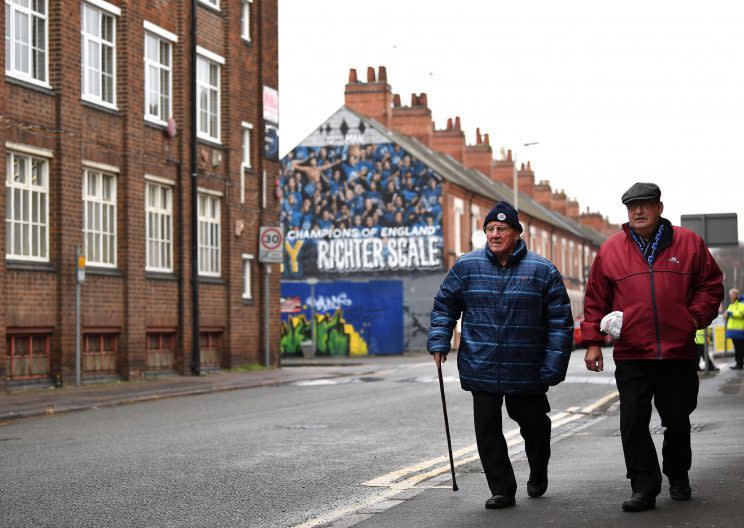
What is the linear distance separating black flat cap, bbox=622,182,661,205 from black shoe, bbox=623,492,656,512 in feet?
5.80

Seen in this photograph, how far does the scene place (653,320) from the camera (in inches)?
309

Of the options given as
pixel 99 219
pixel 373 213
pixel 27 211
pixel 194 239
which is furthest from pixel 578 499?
pixel 373 213

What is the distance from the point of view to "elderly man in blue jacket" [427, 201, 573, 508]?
26.5 ft

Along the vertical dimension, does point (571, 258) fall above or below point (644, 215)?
above

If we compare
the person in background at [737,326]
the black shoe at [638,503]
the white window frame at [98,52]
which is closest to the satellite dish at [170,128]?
the white window frame at [98,52]

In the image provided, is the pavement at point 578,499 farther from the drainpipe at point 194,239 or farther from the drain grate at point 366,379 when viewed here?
the drainpipe at point 194,239

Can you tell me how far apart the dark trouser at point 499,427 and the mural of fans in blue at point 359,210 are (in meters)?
46.9

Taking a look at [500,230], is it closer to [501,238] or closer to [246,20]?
[501,238]

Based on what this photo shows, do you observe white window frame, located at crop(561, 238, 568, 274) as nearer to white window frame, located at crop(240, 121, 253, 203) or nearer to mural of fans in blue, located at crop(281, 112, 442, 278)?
mural of fans in blue, located at crop(281, 112, 442, 278)

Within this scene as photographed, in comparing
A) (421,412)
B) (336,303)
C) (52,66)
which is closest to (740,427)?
(421,412)

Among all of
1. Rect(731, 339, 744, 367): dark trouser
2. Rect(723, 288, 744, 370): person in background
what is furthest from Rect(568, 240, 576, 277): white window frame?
Rect(723, 288, 744, 370): person in background

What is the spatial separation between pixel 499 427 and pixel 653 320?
3.88 ft

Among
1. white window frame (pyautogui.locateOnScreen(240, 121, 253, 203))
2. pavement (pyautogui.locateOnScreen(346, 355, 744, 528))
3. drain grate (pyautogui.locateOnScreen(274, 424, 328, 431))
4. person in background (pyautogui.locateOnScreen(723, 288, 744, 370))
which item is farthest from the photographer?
white window frame (pyautogui.locateOnScreen(240, 121, 253, 203))

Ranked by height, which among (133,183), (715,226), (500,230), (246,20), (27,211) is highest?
(246,20)
